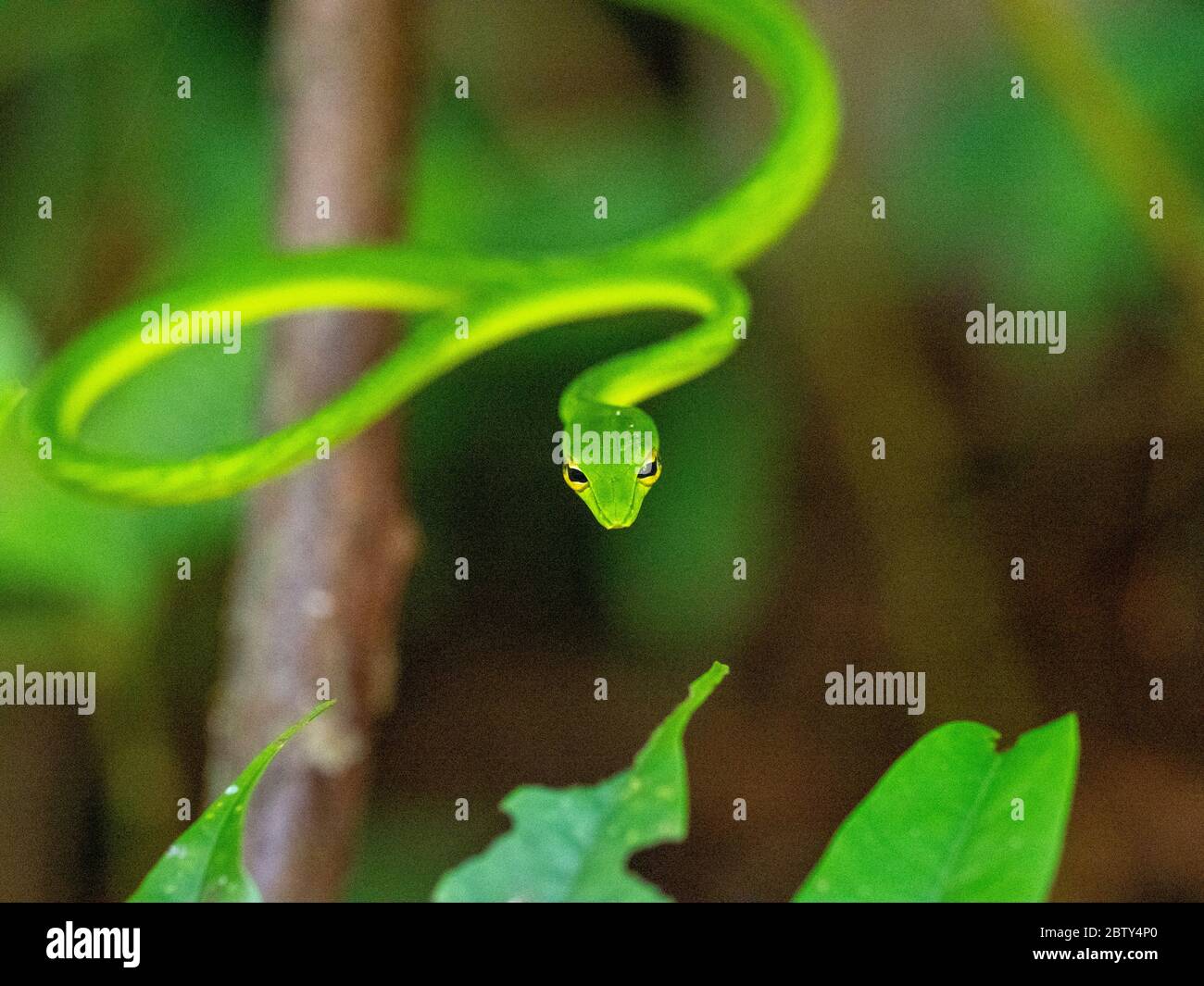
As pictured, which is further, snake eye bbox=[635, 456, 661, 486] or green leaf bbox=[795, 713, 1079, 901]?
snake eye bbox=[635, 456, 661, 486]

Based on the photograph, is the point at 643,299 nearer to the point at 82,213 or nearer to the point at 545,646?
the point at 545,646

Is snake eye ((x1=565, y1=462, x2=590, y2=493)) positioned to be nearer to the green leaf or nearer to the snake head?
the snake head

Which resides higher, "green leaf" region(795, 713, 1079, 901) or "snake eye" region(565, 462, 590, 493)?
"snake eye" region(565, 462, 590, 493)

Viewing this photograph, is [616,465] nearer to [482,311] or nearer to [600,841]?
[482,311]

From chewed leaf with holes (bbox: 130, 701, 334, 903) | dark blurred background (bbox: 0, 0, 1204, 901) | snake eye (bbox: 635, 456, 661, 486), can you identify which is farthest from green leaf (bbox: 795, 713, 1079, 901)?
dark blurred background (bbox: 0, 0, 1204, 901)

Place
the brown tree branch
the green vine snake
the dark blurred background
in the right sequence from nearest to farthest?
the green vine snake < the brown tree branch < the dark blurred background

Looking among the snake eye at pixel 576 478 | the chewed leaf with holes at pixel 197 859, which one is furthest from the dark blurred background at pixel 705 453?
the chewed leaf with holes at pixel 197 859
